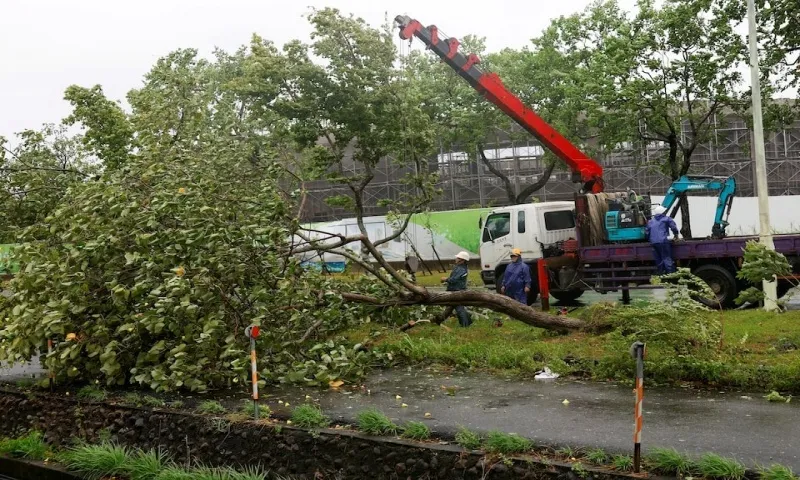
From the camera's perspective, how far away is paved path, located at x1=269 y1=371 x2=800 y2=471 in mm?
6258

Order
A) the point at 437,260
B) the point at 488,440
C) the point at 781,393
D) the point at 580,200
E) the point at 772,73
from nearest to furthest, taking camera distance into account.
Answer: the point at 488,440 < the point at 781,393 < the point at 580,200 < the point at 772,73 < the point at 437,260

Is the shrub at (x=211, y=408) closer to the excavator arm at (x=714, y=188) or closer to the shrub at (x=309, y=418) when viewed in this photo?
the shrub at (x=309, y=418)

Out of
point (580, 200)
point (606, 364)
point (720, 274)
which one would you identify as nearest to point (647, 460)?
point (606, 364)

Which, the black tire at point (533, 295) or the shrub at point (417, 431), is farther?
the black tire at point (533, 295)

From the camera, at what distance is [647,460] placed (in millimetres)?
5715

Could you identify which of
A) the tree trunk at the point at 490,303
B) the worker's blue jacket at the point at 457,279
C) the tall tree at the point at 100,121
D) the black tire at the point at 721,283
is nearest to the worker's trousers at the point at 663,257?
the black tire at the point at 721,283

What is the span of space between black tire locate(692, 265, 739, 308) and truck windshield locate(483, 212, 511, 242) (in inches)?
181

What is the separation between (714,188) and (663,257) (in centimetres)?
233

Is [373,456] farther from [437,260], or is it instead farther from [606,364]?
[437,260]

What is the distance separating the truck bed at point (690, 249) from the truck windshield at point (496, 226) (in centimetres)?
233

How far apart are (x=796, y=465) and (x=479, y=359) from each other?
17.3 ft

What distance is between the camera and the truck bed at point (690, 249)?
14297 mm

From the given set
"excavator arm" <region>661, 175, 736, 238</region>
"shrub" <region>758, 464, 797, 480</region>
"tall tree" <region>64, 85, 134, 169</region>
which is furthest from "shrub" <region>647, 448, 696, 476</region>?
"tall tree" <region>64, 85, 134, 169</region>

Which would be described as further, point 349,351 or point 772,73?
point 772,73
